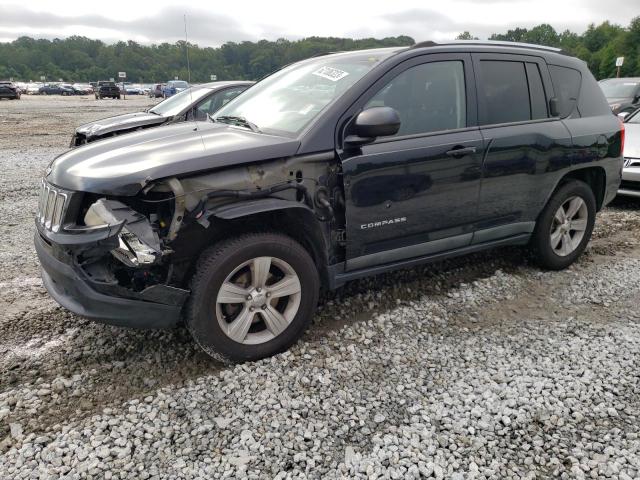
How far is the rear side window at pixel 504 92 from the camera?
3.86 m

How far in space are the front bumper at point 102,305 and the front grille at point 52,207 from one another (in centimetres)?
14

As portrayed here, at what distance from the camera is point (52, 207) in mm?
2877

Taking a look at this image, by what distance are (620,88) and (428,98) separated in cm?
1252

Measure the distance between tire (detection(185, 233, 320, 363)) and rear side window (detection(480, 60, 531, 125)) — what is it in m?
1.95

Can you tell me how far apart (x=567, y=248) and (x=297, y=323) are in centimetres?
291

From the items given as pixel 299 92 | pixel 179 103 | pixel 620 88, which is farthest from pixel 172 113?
pixel 620 88

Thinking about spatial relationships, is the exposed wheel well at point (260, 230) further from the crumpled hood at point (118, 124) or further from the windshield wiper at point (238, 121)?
the crumpled hood at point (118, 124)

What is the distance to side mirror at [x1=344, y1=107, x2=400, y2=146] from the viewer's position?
3.05 meters

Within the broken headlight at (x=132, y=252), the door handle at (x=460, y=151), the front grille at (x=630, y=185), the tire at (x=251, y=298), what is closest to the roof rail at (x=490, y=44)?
the door handle at (x=460, y=151)

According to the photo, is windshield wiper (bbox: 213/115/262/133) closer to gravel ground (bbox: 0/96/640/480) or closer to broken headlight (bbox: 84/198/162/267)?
broken headlight (bbox: 84/198/162/267)

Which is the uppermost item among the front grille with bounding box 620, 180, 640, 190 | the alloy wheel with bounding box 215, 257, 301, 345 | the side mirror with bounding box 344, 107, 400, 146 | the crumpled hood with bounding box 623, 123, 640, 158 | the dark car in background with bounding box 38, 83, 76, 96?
the dark car in background with bounding box 38, 83, 76, 96

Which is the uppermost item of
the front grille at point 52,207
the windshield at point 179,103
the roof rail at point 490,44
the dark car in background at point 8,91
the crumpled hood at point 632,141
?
the dark car in background at point 8,91

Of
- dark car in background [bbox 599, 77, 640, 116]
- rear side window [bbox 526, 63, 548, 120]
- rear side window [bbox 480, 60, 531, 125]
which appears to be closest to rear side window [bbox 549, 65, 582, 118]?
rear side window [bbox 526, 63, 548, 120]

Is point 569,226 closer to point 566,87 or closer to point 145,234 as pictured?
point 566,87
